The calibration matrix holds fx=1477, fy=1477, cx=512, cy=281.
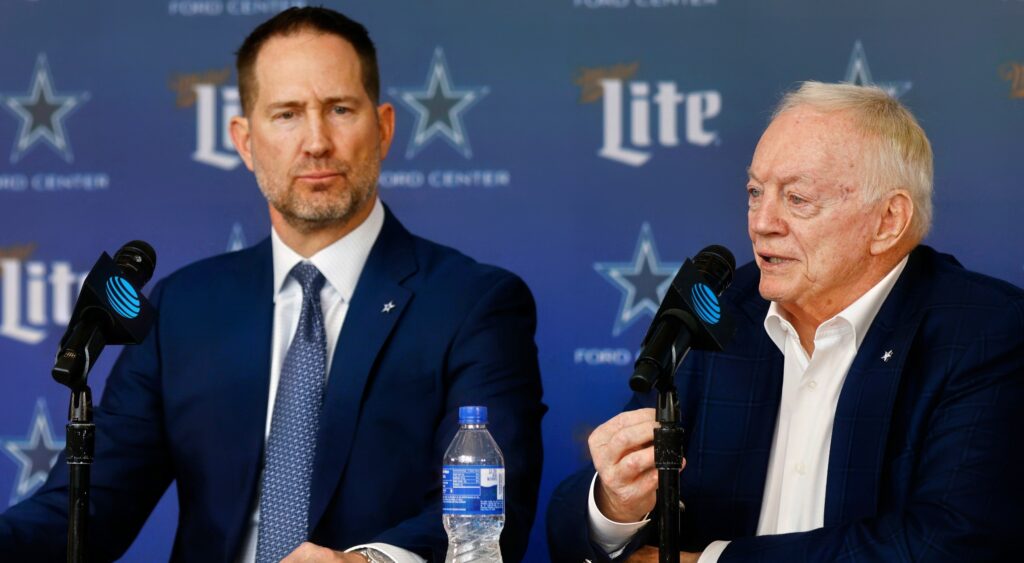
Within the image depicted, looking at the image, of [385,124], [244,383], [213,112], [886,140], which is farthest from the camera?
[213,112]

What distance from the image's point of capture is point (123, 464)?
3371 mm

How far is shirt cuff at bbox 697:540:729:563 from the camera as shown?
2.80 m

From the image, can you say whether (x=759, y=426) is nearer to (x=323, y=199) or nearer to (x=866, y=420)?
(x=866, y=420)

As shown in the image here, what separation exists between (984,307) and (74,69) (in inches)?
Result: 114

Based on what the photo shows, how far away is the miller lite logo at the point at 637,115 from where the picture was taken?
4.20 m

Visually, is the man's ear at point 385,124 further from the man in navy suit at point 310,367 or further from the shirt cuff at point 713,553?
the shirt cuff at point 713,553

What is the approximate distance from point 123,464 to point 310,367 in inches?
19.6

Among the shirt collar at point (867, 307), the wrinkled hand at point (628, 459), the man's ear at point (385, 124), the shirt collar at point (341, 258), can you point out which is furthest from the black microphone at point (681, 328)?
the man's ear at point (385, 124)

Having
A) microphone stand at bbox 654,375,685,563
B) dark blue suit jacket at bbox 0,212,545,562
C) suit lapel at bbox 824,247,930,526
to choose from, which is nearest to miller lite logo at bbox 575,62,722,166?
dark blue suit jacket at bbox 0,212,545,562

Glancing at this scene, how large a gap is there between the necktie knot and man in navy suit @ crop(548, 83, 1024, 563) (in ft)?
2.62

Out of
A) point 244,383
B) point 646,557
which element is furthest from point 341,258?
point 646,557

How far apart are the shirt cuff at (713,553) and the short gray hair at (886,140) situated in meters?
0.76

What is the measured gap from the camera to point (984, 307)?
115 inches

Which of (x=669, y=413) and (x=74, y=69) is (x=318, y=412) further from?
(x=74, y=69)
